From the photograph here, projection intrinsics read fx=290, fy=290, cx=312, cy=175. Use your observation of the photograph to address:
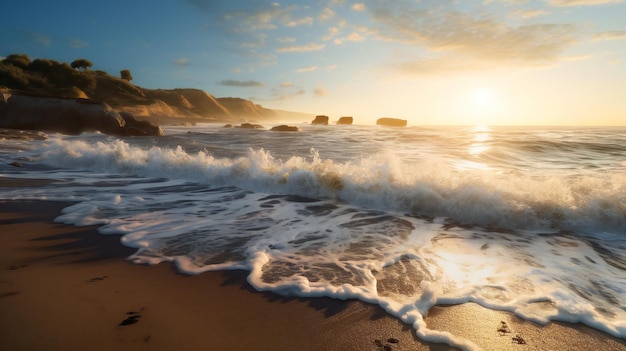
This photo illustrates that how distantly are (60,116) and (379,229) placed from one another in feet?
85.5

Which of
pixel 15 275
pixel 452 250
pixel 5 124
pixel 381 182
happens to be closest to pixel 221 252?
pixel 15 275

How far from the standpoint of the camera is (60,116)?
21359 mm

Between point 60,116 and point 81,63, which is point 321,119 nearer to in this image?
point 81,63

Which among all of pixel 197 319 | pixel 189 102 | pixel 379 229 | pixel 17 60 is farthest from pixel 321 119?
pixel 197 319

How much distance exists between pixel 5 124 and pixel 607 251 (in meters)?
31.1

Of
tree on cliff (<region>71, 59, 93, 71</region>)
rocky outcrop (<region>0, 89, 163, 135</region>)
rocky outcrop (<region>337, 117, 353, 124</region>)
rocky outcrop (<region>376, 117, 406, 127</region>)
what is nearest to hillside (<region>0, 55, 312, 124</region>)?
tree on cliff (<region>71, 59, 93, 71</region>)

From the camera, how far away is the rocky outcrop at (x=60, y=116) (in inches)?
810

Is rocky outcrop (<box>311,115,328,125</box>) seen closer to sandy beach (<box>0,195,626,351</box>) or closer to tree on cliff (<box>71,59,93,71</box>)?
tree on cliff (<box>71,59,93,71</box>)

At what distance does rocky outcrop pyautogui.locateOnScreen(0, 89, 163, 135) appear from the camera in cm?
2058

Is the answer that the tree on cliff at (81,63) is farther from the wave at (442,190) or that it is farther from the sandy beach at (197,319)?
the sandy beach at (197,319)

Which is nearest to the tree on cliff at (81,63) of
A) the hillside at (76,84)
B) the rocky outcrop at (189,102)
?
the hillside at (76,84)

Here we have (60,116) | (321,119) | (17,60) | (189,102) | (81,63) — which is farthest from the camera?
(189,102)

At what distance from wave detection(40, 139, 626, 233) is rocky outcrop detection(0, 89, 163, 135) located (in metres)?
15.6

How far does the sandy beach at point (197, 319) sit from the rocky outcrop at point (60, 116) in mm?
21974
